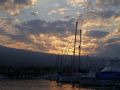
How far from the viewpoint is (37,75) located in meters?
176

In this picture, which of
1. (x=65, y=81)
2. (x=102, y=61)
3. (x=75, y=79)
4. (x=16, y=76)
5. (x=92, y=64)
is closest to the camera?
(x=75, y=79)

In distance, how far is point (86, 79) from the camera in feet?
300

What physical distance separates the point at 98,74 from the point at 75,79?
684 cm

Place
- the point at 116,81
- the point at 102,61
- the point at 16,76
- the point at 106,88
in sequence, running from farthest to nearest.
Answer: the point at 16,76 → the point at 102,61 → the point at 116,81 → the point at 106,88

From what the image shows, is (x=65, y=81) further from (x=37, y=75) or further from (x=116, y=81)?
(x=37, y=75)

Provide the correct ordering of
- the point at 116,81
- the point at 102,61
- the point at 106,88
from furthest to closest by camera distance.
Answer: the point at 102,61, the point at 116,81, the point at 106,88

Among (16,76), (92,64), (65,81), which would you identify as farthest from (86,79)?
(16,76)

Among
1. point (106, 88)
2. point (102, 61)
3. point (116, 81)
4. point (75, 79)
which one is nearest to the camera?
point (106, 88)

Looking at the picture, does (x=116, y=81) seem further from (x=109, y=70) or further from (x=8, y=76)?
(x=8, y=76)

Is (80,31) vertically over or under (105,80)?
over

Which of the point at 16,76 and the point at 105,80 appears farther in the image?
the point at 16,76

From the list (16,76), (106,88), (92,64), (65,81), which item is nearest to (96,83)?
(106,88)

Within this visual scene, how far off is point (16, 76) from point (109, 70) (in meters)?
84.2

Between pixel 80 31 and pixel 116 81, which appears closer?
pixel 116 81
